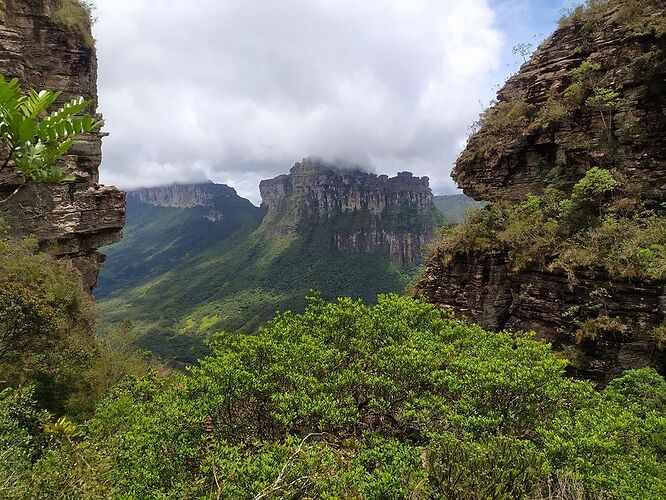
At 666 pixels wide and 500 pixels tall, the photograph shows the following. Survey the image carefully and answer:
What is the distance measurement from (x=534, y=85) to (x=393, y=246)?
127303mm

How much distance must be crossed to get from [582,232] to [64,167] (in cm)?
2809

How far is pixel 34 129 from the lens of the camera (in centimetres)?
302

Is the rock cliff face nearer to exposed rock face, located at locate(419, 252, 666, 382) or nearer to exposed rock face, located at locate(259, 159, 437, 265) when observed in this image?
exposed rock face, located at locate(419, 252, 666, 382)

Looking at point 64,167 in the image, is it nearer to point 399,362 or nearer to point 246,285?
point 399,362

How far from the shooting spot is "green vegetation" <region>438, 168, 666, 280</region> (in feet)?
48.5

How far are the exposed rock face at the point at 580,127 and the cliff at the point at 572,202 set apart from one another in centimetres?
5

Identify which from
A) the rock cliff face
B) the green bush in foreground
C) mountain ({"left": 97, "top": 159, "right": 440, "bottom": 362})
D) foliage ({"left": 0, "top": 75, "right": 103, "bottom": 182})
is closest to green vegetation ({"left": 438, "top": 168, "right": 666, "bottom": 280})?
the green bush in foreground

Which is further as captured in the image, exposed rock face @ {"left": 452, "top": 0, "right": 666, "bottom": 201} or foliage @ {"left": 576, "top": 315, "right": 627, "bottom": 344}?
exposed rock face @ {"left": 452, "top": 0, "right": 666, "bottom": 201}

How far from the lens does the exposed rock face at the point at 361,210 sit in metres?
149

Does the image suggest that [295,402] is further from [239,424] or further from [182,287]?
[182,287]

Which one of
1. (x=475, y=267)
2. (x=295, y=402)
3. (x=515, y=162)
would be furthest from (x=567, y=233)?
(x=295, y=402)

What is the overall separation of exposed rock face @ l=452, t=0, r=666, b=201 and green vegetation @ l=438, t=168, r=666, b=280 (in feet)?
4.32

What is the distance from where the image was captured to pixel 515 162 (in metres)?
22.0

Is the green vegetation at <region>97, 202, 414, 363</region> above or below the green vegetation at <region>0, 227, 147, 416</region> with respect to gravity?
below
